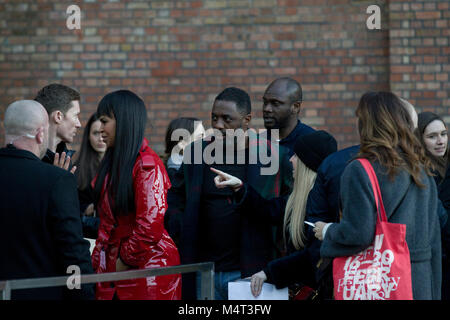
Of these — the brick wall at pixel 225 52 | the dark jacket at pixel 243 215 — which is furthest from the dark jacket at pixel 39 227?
the brick wall at pixel 225 52

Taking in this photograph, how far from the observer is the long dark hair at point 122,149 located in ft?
12.3

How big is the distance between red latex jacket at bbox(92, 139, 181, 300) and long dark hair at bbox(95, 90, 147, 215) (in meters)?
0.04

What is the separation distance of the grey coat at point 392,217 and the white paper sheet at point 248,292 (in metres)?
0.72

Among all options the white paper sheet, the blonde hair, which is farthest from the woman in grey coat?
the white paper sheet

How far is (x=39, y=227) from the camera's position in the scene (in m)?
3.08

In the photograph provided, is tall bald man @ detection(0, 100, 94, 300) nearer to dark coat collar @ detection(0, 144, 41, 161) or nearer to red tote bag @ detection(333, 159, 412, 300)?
dark coat collar @ detection(0, 144, 41, 161)

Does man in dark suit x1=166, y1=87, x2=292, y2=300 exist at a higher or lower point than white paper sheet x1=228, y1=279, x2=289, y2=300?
higher

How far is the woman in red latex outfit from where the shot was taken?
12.2ft

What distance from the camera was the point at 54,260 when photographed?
3.14m

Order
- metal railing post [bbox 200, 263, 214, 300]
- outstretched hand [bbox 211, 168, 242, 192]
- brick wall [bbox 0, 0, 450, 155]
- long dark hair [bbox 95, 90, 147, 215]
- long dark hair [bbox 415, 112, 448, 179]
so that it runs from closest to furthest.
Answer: metal railing post [bbox 200, 263, 214, 300] < long dark hair [bbox 95, 90, 147, 215] < outstretched hand [bbox 211, 168, 242, 192] < long dark hair [bbox 415, 112, 448, 179] < brick wall [bbox 0, 0, 450, 155]

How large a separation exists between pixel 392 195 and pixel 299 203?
34.4 inches

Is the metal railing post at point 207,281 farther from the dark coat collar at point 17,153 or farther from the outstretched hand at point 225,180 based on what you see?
the dark coat collar at point 17,153

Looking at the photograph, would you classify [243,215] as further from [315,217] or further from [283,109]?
[283,109]

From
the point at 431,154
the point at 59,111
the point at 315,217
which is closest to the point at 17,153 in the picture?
the point at 59,111
